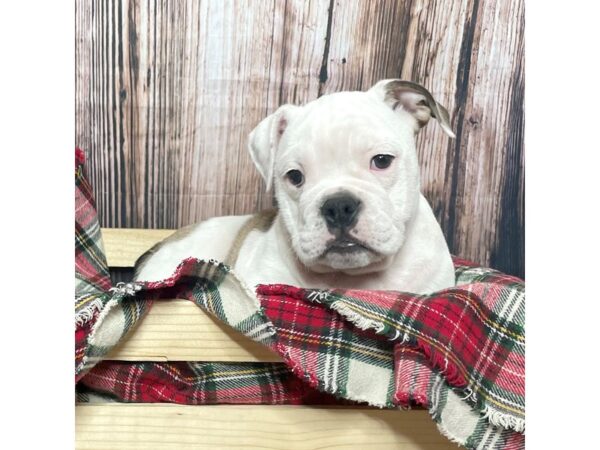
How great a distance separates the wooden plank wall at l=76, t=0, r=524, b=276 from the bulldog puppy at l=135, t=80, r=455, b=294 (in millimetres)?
316

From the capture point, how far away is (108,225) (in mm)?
2061

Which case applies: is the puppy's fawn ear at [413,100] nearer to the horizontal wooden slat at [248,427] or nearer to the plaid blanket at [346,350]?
the plaid blanket at [346,350]

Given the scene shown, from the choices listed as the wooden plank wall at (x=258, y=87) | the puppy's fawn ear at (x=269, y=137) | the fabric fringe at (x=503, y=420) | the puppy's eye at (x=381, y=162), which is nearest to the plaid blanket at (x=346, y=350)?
the fabric fringe at (x=503, y=420)

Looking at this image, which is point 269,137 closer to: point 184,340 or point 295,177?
point 295,177

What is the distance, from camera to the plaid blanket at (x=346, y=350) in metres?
1.16

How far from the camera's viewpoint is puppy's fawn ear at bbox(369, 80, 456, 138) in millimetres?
1569

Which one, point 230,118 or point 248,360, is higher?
point 230,118

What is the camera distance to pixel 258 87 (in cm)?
192

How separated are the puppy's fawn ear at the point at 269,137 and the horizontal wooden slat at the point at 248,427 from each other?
1.92 ft

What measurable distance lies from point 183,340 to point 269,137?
0.59 meters

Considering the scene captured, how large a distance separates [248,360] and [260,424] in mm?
118
